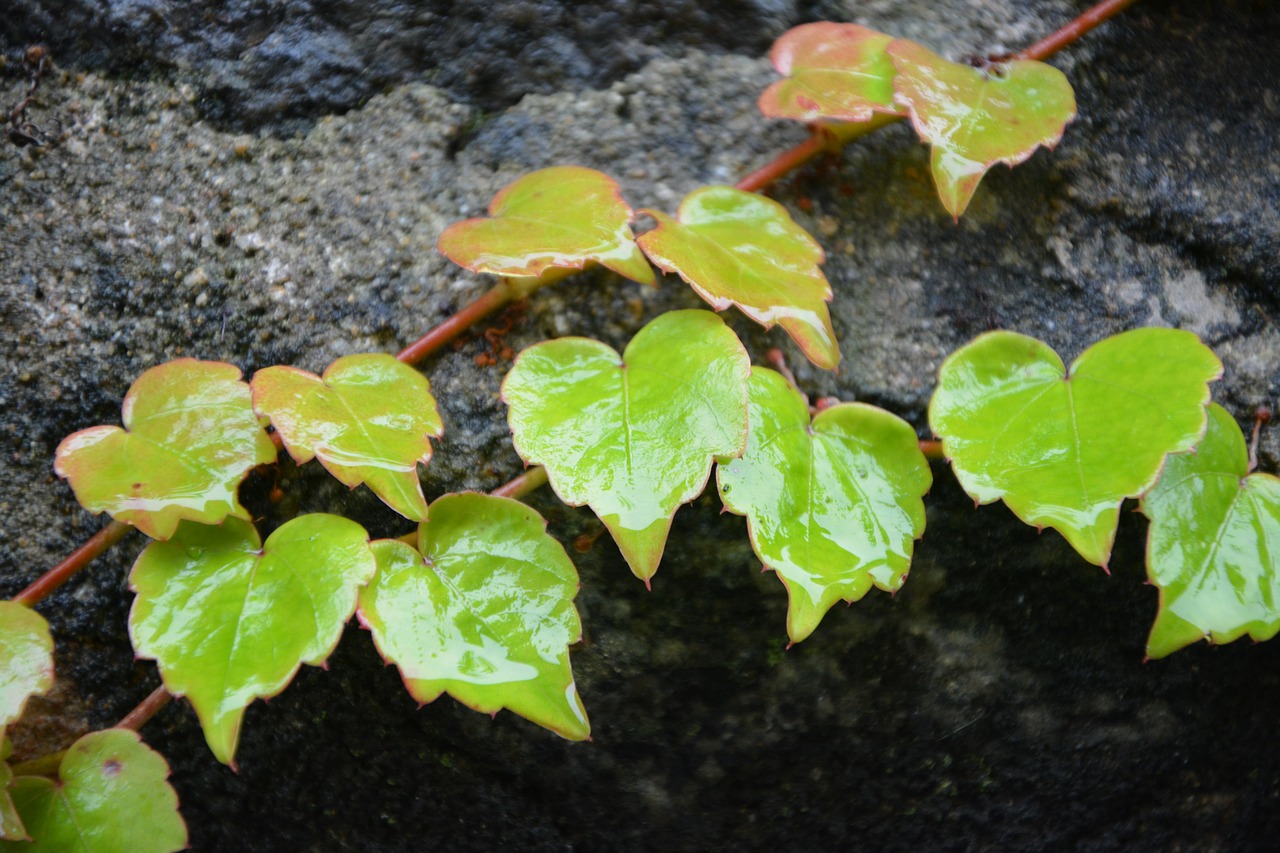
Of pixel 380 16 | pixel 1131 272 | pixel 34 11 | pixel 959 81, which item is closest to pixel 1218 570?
pixel 1131 272

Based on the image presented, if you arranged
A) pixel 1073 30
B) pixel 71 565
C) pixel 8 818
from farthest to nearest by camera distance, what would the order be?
pixel 1073 30, pixel 71 565, pixel 8 818

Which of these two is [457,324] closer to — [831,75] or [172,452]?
[172,452]

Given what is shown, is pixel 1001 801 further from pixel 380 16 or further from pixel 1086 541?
pixel 380 16

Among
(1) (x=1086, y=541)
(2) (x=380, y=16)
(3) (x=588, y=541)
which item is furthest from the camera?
(2) (x=380, y=16)

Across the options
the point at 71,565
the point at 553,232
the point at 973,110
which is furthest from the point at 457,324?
the point at 973,110

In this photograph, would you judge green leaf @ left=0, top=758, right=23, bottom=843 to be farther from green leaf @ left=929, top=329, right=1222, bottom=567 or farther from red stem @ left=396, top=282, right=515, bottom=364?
green leaf @ left=929, top=329, right=1222, bottom=567

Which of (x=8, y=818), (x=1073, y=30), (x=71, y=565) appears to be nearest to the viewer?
(x=8, y=818)
